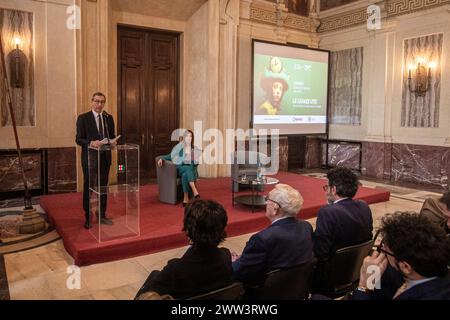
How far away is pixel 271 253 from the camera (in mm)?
1974

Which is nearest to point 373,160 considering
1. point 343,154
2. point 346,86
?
point 343,154

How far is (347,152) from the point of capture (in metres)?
9.07

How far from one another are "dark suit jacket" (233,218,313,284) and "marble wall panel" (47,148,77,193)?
5.00 meters

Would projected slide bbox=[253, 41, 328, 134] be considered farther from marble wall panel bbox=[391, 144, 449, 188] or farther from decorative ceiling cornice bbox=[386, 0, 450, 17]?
marble wall panel bbox=[391, 144, 449, 188]

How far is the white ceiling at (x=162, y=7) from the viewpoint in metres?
7.04

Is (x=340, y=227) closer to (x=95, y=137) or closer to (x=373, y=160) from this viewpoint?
(x=95, y=137)

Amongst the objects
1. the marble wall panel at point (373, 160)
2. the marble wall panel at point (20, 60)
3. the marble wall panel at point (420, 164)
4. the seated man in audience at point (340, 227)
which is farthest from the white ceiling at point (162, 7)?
the seated man in audience at point (340, 227)

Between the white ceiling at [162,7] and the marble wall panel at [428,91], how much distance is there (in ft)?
14.1

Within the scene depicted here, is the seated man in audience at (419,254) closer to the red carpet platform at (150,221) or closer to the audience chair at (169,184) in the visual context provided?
the red carpet platform at (150,221)

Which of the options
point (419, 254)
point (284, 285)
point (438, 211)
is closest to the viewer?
point (419, 254)

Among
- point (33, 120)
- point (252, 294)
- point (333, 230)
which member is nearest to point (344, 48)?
point (33, 120)

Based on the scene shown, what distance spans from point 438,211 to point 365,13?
7027mm

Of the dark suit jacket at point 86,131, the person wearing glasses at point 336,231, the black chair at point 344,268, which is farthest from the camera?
the dark suit jacket at point 86,131

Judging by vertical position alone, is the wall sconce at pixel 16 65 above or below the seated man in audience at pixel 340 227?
above
